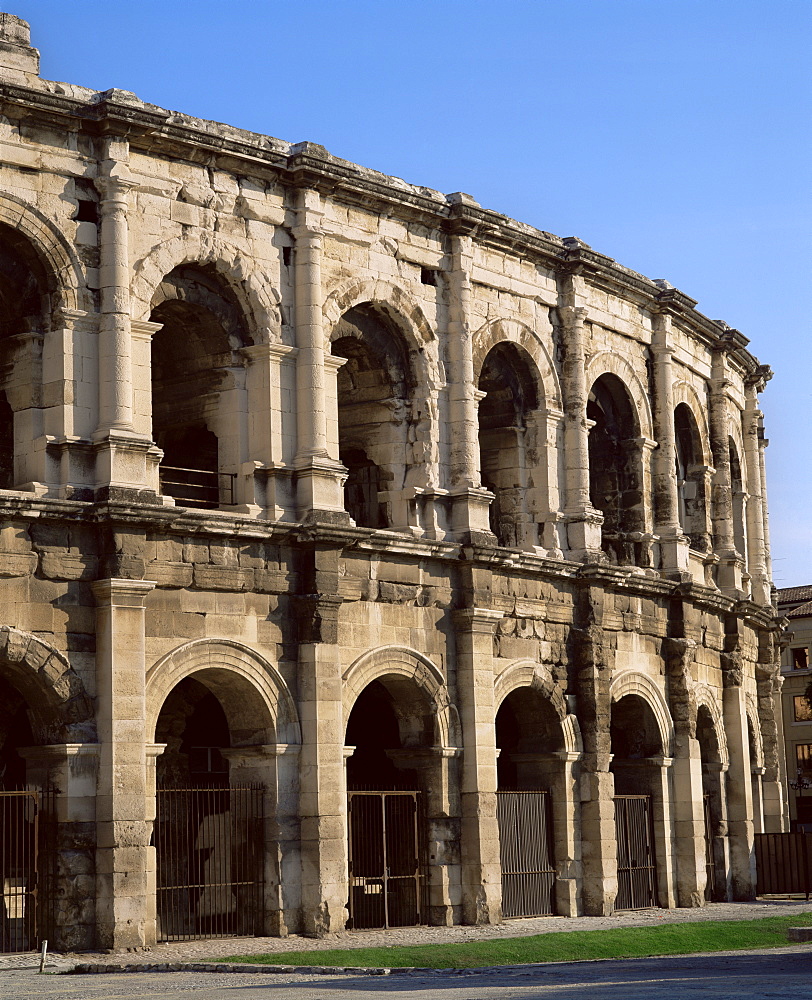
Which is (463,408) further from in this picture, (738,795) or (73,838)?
(738,795)

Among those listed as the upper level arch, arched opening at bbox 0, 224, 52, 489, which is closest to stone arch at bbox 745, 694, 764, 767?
arched opening at bbox 0, 224, 52, 489

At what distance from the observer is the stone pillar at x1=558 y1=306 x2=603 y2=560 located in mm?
24219

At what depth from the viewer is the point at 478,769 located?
21.6 meters

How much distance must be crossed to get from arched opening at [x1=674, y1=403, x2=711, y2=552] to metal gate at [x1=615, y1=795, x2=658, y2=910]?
514cm

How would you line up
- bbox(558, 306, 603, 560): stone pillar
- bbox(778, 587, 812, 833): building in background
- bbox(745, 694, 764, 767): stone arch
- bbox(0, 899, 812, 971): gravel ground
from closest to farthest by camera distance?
bbox(0, 899, 812, 971): gravel ground
bbox(558, 306, 603, 560): stone pillar
bbox(745, 694, 764, 767): stone arch
bbox(778, 587, 812, 833): building in background

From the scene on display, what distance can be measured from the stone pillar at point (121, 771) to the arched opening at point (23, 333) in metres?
1.84

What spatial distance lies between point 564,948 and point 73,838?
16.9ft

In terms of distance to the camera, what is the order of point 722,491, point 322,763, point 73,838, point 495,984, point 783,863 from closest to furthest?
point 495,984, point 73,838, point 322,763, point 783,863, point 722,491

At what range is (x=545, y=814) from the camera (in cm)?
2336

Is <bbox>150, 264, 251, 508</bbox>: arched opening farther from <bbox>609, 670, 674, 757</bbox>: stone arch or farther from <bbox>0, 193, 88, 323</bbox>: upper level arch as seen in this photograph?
<bbox>609, 670, 674, 757</bbox>: stone arch

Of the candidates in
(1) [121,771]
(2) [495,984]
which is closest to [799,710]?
(1) [121,771]

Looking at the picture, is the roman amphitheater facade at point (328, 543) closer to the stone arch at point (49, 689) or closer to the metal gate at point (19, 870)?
the stone arch at point (49, 689)

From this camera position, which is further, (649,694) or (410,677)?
(649,694)

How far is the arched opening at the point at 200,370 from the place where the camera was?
2036cm
